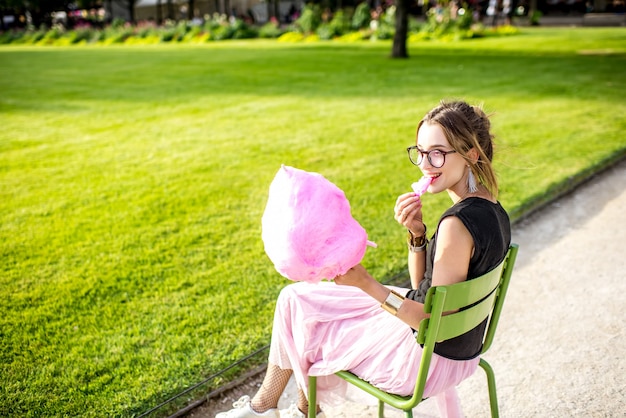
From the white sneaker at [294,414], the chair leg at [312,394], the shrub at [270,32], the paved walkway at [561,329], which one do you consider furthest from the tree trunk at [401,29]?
the chair leg at [312,394]

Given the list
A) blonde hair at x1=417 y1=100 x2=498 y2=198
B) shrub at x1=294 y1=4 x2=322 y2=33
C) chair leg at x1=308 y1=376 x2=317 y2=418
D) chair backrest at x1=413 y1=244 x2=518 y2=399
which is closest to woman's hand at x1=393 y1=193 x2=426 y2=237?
blonde hair at x1=417 y1=100 x2=498 y2=198

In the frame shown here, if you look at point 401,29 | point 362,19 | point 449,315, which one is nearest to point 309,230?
point 449,315

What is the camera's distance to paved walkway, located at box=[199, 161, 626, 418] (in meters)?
2.95

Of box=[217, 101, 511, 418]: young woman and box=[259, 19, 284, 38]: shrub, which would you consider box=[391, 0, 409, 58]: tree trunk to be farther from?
box=[217, 101, 511, 418]: young woman

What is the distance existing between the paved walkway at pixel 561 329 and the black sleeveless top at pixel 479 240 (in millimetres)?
866

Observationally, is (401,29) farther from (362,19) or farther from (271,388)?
(271,388)

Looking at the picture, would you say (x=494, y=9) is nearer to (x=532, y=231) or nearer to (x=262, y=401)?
(x=532, y=231)

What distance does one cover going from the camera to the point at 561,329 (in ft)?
11.9

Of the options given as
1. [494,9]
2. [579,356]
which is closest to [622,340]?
[579,356]

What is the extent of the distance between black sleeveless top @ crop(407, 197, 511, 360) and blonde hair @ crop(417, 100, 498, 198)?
0.43 feet

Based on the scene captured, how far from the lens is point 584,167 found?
662cm

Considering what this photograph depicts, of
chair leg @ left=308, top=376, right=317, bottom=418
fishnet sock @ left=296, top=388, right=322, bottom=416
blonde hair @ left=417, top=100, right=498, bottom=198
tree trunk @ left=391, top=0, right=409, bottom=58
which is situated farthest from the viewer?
tree trunk @ left=391, top=0, right=409, bottom=58

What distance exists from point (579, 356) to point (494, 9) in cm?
2818

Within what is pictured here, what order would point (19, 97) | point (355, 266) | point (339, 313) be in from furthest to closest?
point (19, 97), point (339, 313), point (355, 266)
